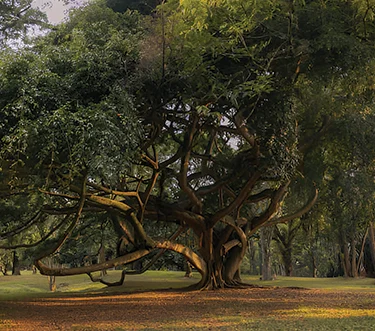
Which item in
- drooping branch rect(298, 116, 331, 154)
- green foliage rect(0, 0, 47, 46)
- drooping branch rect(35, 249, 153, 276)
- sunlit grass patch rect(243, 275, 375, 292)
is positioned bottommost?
sunlit grass patch rect(243, 275, 375, 292)

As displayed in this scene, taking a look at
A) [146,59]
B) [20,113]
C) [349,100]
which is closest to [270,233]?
[349,100]

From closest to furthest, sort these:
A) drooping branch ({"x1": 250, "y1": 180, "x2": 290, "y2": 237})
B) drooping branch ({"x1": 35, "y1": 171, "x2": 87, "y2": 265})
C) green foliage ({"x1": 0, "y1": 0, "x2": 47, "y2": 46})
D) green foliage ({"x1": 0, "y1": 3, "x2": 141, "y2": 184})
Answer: green foliage ({"x1": 0, "y1": 3, "x2": 141, "y2": 184}) < drooping branch ({"x1": 35, "y1": 171, "x2": 87, "y2": 265}) < green foliage ({"x1": 0, "y1": 0, "x2": 47, "y2": 46}) < drooping branch ({"x1": 250, "y1": 180, "x2": 290, "y2": 237})

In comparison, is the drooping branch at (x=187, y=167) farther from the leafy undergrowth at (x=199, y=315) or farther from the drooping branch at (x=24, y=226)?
the drooping branch at (x=24, y=226)

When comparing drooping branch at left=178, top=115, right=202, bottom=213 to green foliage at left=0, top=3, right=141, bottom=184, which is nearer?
green foliage at left=0, top=3, right=141, bottom=184

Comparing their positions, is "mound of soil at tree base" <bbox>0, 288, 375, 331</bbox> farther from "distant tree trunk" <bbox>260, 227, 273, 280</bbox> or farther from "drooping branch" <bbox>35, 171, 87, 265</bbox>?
"distant tree trunk" <bbox>260, 227, 273, 280</bbox>

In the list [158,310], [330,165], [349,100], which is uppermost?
[349,100]

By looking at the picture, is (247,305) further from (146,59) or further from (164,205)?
(146,59)

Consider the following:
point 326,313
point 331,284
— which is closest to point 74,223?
point 326,313

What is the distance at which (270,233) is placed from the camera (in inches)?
1016

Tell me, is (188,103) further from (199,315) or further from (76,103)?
(199,315)

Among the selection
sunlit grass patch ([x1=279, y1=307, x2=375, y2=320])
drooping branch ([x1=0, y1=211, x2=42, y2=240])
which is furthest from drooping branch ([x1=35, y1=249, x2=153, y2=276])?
sunlit grass patch ([x1=279, y1=307, x2=375, y2=320])

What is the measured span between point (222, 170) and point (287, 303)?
550cm

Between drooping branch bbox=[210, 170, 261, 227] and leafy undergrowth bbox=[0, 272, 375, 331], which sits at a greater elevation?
drooping branch bbox=[210, 170, 261, 227]

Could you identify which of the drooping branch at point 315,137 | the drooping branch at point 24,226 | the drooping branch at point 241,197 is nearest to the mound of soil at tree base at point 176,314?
the drooping branch at point 24,226
